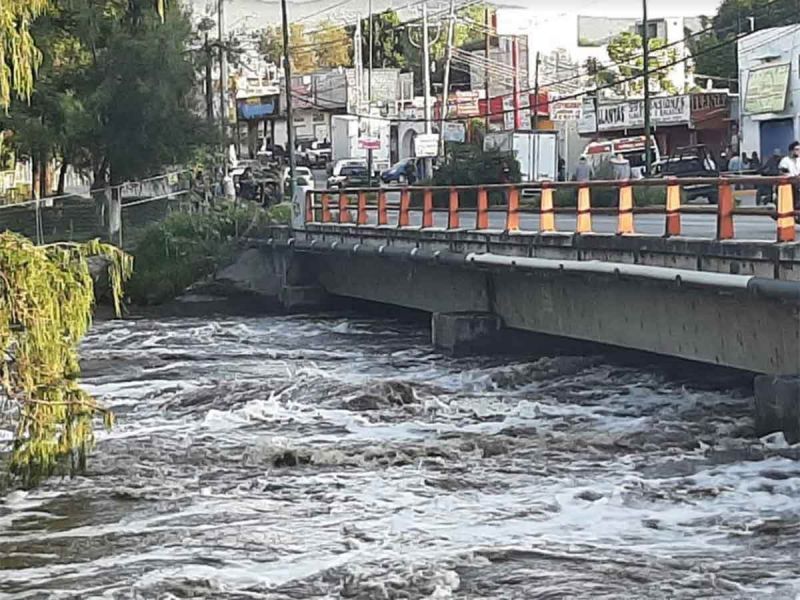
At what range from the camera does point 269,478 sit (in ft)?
51.5

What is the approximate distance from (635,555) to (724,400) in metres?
7.83

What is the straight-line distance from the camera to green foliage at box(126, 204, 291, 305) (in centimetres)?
3662

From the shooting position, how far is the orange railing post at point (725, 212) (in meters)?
16.6

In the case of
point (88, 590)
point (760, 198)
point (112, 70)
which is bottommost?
point (88, 590)

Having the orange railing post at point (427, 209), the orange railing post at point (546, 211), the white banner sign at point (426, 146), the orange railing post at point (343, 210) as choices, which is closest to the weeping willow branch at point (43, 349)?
the orange railing post at point (546, 211)

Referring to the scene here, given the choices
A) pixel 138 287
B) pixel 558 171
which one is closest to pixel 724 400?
pixel 138 287

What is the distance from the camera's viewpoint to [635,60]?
8494cm

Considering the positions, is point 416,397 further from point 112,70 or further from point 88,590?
point 112,70

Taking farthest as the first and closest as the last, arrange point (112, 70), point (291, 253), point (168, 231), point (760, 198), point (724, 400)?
1. point (112, 70)
2. point (168, 231)
3. point (291, 253)
4. point (760, 198)
5. point (724, 400)

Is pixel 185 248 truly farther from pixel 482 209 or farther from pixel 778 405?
pixel 778 405

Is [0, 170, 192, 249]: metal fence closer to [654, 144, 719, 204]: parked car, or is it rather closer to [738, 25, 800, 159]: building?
[654, 144, 719, 204]: parked car

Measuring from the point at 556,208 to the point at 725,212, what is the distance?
19.3 feet

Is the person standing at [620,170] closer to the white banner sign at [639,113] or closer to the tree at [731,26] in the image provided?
the white banner sign at [639,113]

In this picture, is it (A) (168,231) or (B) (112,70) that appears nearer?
(A) (168,231)
